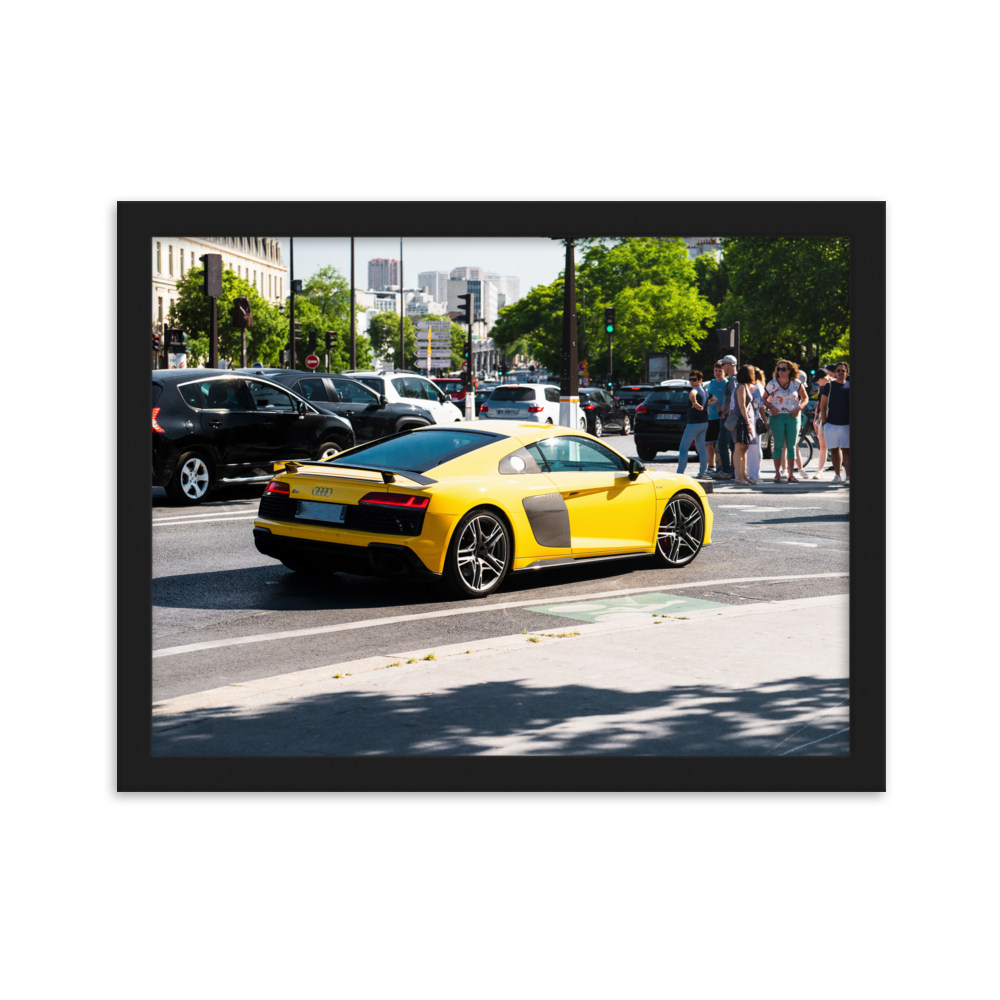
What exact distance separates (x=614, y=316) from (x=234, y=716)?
77.3 ft

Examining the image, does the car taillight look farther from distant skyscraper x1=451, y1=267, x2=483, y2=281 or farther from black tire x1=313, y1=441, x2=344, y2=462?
black tire x1=313, y1=441, x2=344, y2=462

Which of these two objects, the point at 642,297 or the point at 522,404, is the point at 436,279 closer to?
the point at 642,297

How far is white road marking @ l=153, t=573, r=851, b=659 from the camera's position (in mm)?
8037

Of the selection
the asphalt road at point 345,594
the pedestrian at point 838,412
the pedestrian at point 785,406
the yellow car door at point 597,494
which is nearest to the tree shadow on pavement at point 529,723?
the asphalt road at point 345,594

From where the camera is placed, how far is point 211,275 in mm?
9258

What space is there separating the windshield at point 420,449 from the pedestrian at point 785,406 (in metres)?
8.83

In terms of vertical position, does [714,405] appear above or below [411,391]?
below

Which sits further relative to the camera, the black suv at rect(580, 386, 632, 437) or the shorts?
the black suv at rect(580, 386, 632, 437)

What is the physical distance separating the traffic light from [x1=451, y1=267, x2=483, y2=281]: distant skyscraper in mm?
1627

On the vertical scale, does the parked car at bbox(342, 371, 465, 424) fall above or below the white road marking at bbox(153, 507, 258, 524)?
above

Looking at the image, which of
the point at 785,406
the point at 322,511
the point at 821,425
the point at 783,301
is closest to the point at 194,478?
the point at 322,511

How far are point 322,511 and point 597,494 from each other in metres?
2.19

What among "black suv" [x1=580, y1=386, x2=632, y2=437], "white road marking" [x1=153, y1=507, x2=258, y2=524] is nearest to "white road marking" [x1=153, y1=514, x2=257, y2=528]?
"white road marking" [x1=153, y1=507, x2=258, y2=524]
